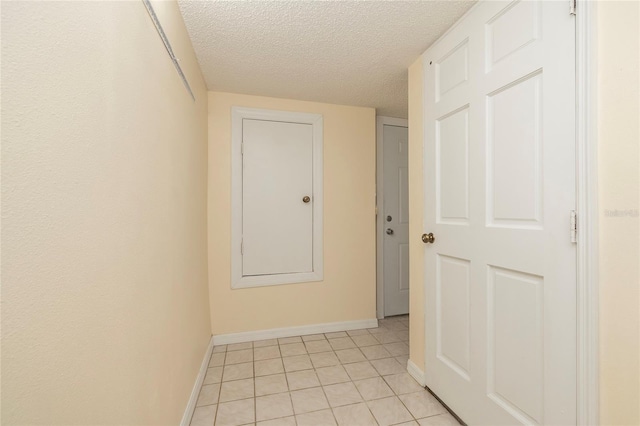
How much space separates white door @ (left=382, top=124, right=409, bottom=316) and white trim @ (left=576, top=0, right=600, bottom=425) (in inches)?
81.8

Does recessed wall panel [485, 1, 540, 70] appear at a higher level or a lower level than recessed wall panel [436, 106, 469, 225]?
higher

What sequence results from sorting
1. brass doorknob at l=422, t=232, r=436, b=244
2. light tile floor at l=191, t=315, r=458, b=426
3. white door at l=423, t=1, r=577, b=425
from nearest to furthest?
white door at l=423, t=1, r=577, b=425 → light tile floor at l=191, t=315, r=458, b=426 → brass doorknob at l=422, t=232, r=436, b=244

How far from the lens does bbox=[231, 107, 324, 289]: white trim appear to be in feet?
7.98

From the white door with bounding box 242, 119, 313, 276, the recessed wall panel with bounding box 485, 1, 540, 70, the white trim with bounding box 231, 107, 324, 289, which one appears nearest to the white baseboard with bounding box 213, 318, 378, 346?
the white trim with bounding box 231, 107, 324, 289

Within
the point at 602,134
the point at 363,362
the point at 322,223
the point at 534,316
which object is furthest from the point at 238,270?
the point at 602,134

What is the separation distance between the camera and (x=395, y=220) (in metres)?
3.07

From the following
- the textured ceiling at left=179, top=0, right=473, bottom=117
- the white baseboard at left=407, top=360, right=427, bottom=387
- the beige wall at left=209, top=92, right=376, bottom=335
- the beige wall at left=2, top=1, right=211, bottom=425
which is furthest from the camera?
the beige wall at left=209, top=92, right=376, bottom=335

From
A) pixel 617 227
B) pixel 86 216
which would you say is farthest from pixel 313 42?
pixel 617 227

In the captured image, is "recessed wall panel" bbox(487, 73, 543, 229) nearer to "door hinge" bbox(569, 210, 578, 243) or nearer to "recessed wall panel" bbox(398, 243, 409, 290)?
"door hinge" bbox(569, 210, 578, 243)

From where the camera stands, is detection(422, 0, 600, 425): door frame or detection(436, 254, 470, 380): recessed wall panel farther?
detection(436, 254, 470, 380): recessed wall panel

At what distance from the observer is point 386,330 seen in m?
2.67

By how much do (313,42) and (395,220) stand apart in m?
1.96

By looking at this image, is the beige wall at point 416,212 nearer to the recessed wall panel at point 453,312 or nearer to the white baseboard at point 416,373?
the white baseboard at point 416,373

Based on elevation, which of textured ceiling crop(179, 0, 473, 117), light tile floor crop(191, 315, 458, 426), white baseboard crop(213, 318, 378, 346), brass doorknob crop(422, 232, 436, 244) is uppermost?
textured ceiling crop(179, 0, 473, 117)
